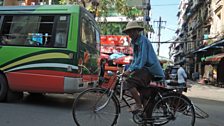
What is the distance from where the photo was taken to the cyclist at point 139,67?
5.93m

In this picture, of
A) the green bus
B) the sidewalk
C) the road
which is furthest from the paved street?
the sidewalk

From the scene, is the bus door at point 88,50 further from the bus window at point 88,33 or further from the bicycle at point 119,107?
the bicycle at point 119,107

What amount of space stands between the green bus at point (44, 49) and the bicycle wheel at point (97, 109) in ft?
9.15

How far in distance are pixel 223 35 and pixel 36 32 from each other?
84.2 ft

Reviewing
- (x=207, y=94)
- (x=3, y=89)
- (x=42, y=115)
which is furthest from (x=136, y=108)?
(x=207, y=94)

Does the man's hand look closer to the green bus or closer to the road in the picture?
the road

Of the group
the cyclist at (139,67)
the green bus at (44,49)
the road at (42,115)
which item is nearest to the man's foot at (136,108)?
the cyclist at (139,67)

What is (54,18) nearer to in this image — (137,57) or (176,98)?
(137,57)

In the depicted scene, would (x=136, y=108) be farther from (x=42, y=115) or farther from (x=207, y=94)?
(x=207, y=94)

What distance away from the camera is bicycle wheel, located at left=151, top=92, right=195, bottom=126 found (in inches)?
237

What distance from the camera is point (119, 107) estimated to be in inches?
231

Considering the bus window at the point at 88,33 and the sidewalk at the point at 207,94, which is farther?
the sidewalk at the point at 207,94

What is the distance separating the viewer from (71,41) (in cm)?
876

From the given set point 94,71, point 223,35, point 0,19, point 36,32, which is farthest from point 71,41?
point 223,35
